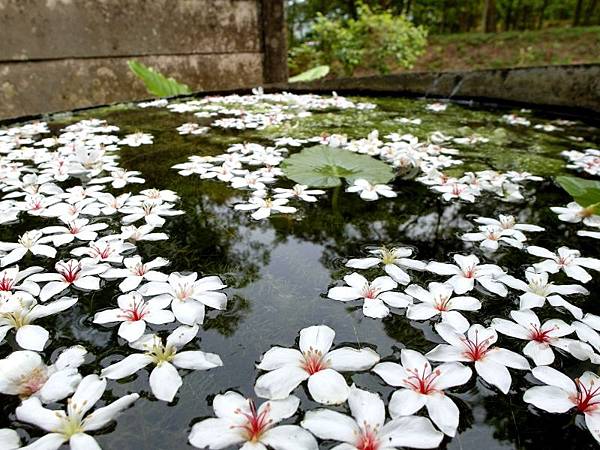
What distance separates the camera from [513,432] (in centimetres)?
66

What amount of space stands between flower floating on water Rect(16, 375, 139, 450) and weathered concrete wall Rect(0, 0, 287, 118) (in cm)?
392

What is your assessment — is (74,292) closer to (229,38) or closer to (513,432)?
(513,432)

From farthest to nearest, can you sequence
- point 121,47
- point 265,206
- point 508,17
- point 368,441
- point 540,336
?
point 508,17 → point 121,47 → point 265,206 → point 540,336 → point 368,441

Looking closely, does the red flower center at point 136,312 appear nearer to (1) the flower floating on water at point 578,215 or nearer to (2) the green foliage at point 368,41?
(1) the flower floating on water at point 578,215

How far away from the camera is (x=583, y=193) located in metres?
1.43

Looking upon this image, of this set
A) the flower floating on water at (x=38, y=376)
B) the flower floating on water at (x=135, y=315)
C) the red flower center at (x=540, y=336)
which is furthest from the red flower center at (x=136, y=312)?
the red flower center at (x=540, y=336)

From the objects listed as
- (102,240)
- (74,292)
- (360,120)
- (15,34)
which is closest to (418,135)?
(360,120)

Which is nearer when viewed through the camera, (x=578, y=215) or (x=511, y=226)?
(x=511, y=226)

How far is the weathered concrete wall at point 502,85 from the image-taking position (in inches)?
118

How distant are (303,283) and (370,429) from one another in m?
0.46

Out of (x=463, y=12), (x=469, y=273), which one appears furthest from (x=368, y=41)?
(x=463, y=12)

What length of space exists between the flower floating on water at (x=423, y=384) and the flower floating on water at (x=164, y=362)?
1.01 ft

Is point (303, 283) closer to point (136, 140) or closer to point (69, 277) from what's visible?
point (69, 277)

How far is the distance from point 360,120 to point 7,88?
3.06 meters
